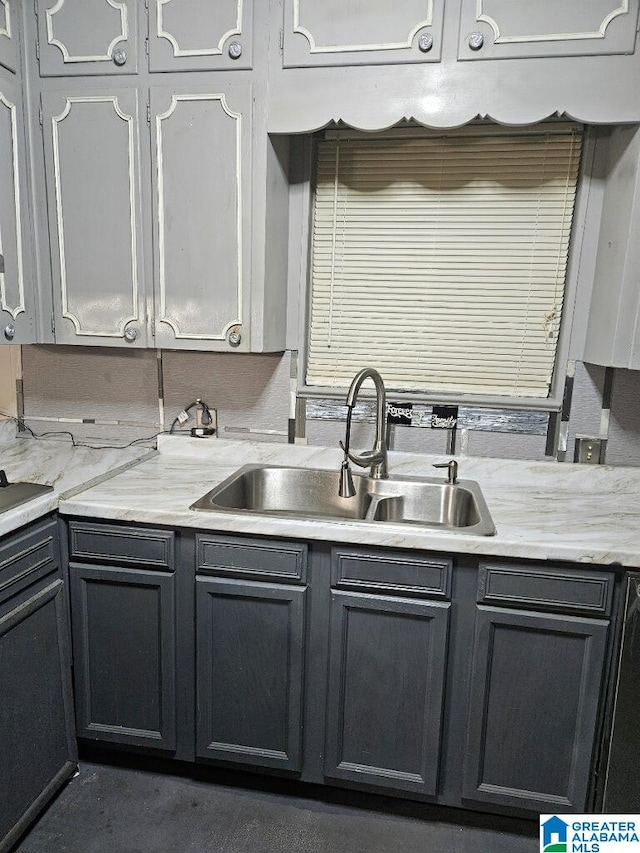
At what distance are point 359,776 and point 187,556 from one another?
0.81 m

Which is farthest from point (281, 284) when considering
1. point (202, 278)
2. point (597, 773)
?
point (597, 773)

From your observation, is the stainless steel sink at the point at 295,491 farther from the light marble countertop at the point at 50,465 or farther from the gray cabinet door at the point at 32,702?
the gray cabinet door at the point at 32,702

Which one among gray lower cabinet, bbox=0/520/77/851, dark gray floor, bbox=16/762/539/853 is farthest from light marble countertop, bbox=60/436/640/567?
dark gray floor, bbox=16/762/539/853

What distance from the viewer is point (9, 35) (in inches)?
73.0

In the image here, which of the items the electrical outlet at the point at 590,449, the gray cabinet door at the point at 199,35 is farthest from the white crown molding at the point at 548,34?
the electrical outlet at the point at 590,449

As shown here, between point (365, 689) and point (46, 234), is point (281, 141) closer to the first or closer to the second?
point (46, 234)

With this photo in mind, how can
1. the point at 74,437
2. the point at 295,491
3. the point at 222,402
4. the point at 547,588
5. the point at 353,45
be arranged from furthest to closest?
the point at 74,437 → the point at 222,402 → the point at 295,491 → the point at 353,45 → the point at 547,588

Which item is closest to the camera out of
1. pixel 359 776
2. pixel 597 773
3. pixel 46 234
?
pixel 597 773

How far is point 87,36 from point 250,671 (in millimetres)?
2064

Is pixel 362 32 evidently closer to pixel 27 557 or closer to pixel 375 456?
pixel 375 456

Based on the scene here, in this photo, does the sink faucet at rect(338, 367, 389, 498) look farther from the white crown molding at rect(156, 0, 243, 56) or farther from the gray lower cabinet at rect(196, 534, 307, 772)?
the white crown molding at rect(156, 0, 243, 56)

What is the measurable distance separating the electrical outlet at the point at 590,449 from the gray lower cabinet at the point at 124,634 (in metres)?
1.41

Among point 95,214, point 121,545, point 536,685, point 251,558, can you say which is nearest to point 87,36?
point 95,214

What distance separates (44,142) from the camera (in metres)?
1.93
